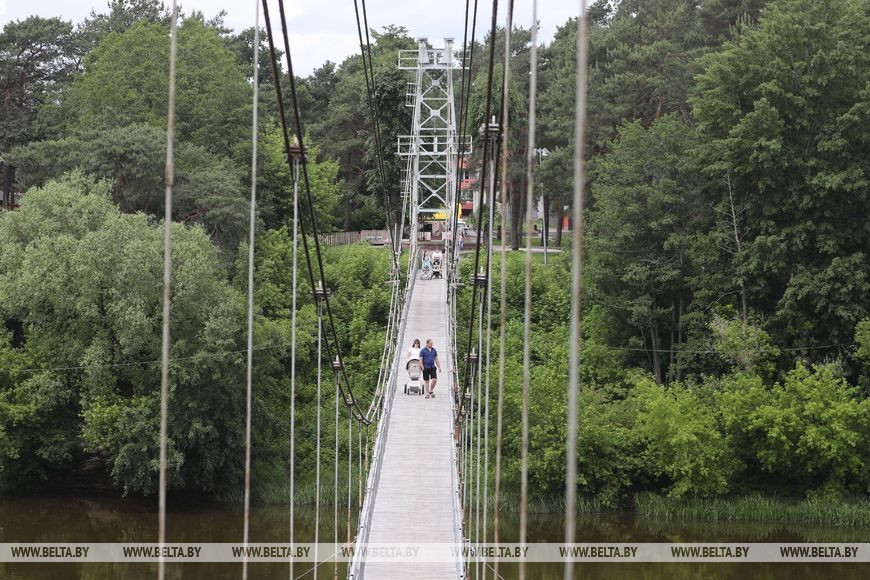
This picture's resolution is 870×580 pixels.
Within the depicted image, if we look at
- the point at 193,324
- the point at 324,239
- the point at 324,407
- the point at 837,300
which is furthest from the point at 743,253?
the point at 324,239

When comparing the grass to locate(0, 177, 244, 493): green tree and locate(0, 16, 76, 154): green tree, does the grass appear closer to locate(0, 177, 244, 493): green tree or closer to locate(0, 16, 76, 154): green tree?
locate(0, 177, 244, 493): green tree

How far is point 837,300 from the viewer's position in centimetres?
2328

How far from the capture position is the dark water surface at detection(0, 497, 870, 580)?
61.6 feet

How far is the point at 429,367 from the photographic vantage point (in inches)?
704

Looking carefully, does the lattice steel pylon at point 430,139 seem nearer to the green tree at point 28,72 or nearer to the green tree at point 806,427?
the green tree at point 28,72

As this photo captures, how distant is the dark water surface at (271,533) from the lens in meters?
18.8

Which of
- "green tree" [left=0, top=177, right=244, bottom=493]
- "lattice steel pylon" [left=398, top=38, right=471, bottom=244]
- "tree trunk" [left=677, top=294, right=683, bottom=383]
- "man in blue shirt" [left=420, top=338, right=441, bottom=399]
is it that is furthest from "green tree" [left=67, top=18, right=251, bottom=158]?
"man in blue shirt" [left=420, top=338, right=441, bottom=399]

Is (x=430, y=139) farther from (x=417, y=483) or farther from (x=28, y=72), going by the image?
(x=417, y=483)

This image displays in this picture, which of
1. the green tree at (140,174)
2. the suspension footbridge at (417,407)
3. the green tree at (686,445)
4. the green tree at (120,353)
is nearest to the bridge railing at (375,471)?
the suspension footbridge at (417,407)

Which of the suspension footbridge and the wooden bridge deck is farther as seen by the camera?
the wooden bridge deck

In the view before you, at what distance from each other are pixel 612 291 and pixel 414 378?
922 cm

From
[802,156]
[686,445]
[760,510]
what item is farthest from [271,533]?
[802,156]

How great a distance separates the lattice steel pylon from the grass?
36.9 feet

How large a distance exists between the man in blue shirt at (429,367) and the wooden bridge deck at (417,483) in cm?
18
